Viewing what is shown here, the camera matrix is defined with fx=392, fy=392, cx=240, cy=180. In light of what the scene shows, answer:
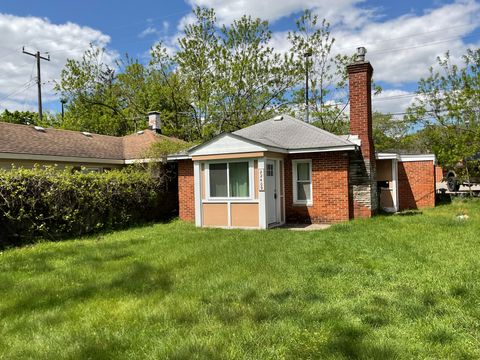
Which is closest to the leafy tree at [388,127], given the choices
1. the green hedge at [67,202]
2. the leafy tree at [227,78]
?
the leafy tree at [227,78]

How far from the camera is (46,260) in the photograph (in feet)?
27.0

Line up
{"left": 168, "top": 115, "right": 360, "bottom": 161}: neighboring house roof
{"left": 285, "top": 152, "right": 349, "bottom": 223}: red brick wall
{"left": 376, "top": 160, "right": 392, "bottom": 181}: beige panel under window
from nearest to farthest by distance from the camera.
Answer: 1. {"left": 168, "top": 115, "right": 360, "bottom": 161}: neighboring house roof
2. {"left": 285, "top": 152, "right": 349, "bottom": 223}: red brick wall
3. {"left": 376, "top": 160, "right": 392, "bottom": 181}: beige panel under window

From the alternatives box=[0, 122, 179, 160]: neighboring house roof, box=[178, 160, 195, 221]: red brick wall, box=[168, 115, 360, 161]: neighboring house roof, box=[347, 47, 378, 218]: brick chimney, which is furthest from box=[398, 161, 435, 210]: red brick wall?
box=[0, 122, 179, 160]: neighboring house roof

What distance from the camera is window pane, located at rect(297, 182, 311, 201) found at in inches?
504

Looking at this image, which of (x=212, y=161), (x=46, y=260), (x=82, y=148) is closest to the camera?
(x=46, y=260)

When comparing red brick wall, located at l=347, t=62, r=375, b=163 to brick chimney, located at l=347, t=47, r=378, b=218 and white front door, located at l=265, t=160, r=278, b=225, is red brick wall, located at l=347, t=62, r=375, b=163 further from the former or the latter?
white front door, located at l=265, t=160, r=278, b=225

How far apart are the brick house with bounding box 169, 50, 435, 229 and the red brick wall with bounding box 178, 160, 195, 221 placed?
0.68 meters

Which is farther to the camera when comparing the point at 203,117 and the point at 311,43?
the point at 311,43

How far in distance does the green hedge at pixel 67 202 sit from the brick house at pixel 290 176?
233 cm

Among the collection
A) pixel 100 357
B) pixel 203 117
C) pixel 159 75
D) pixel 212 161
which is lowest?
pixel 100 357

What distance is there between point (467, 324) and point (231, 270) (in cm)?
358

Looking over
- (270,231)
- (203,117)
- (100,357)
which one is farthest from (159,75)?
(100,357)

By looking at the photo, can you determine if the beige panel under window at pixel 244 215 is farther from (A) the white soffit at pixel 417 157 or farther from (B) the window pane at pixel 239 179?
(A) the white soffit at pixel 417 157

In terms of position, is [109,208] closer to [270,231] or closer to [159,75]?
[270,231]
